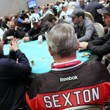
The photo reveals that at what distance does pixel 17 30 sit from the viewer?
693cm

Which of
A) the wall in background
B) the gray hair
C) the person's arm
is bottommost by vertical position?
the wall in background

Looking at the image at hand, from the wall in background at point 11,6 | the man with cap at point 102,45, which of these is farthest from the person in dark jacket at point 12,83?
the wall in background at point 11,6

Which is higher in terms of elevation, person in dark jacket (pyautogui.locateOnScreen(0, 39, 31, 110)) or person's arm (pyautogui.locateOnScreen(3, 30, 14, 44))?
person in dark jacket (pyautogui.locateOnScreen(0, 39, 31, 110))

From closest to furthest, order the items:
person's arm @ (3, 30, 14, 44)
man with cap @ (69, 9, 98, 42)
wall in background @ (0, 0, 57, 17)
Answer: man with cap @ (69, 9, 98, 42), person's arm @ (3, 30, 14, 44), wall in background @ (0, 0, 57, 17)

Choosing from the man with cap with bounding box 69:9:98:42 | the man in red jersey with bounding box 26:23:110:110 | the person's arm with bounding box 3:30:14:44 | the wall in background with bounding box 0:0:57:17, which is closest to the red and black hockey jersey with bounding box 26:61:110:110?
the man in red jersey with bounding box 26:23:110:110

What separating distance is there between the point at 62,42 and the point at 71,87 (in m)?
0.27

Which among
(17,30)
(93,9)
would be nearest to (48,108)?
(17,30)

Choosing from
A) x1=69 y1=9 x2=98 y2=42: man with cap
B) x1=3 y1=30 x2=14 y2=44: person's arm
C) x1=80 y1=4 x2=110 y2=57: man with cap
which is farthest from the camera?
x1=3 y1=30 x2=14 y2=44: person's arm

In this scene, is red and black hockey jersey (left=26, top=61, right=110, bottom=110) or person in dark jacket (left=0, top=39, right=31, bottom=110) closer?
red and black hockey jersey (left=26, top=61, right=110, bottom=110)

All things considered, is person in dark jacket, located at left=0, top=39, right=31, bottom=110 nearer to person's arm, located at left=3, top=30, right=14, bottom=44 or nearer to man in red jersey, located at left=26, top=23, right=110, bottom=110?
man in red jersey, located at left=26, top=23, right=110, bottom=110

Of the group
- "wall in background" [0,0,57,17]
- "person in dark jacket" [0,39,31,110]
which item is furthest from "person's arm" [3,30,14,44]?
"wall in background" [0,0,57,17]

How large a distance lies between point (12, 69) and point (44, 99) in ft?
3.25

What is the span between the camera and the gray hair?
164cm

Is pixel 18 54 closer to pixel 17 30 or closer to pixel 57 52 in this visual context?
pixel 57 52
